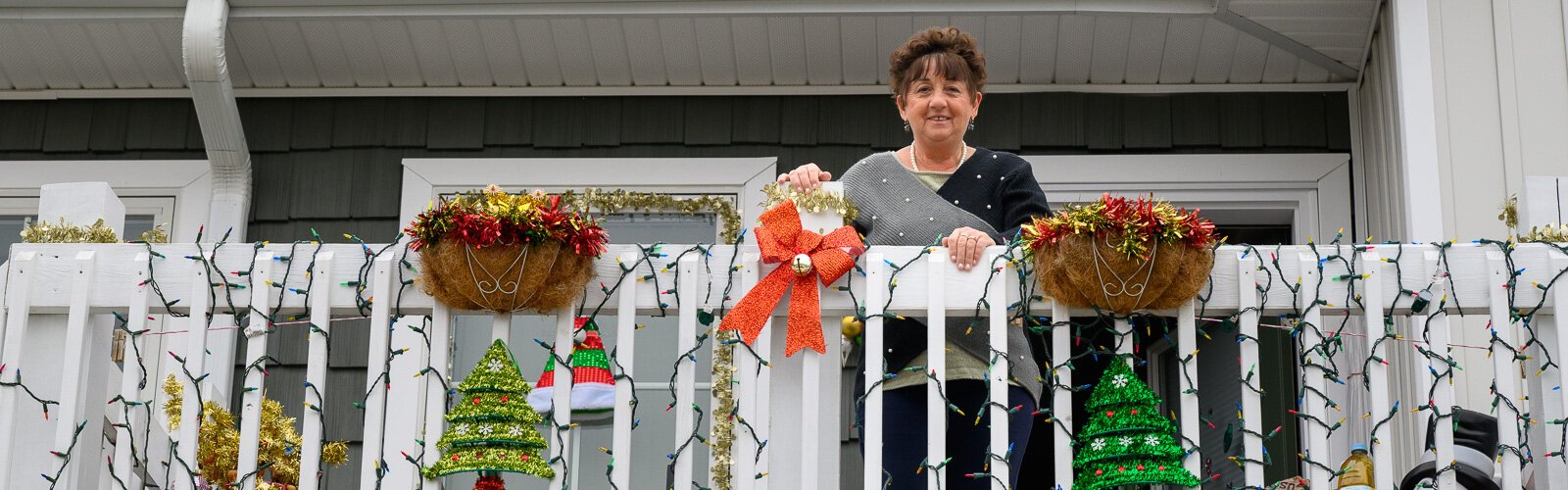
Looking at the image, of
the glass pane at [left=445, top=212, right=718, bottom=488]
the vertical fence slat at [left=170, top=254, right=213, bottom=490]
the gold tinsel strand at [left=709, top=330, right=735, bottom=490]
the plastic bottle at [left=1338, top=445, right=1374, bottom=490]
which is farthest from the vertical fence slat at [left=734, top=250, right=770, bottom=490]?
the glass pane at [left=445, top=212, right=718, bottom=488]

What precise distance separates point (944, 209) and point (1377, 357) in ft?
2.62

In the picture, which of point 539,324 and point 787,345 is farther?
point 539,324

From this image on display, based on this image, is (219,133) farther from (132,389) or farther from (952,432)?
(952,432)

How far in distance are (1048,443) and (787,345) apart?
237cm

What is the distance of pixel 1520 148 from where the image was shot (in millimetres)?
4055

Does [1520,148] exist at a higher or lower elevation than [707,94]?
lower

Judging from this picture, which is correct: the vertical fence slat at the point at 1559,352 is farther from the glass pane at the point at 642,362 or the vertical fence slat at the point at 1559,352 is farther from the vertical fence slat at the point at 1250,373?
the glass pane at the point at 642,362

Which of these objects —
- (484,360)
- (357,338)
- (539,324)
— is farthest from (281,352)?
(484,360)

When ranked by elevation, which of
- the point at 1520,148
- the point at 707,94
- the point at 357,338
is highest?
the point at 707,94

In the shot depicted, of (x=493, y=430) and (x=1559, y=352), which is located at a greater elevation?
(x=1559, y=352)

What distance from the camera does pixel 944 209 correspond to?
279 centimetres

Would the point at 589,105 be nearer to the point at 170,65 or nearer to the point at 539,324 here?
the point at 539,324

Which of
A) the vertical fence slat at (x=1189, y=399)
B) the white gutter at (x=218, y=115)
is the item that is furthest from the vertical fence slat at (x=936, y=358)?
the white gutter at (x=218, y=115)

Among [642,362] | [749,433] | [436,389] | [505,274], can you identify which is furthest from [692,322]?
[642,362]
